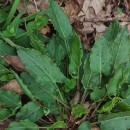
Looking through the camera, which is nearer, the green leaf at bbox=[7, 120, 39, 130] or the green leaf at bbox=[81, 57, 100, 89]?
the green leaf at bbox=[7, 120, 39, 130]

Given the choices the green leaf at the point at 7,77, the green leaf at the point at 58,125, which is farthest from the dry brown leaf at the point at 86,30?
the green leaf at the point at 58,125

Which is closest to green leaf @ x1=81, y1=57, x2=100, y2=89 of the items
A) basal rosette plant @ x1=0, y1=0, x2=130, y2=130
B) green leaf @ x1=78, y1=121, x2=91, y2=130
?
basal rosette plant @ x1=0, y1=0, x2=130, y2=130

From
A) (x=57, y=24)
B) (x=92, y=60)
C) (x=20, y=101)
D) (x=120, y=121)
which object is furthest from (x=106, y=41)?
(x=20, y=101)

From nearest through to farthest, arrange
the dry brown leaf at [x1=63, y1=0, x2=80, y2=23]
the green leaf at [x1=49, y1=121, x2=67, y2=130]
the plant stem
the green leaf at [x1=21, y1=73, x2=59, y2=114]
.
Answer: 1. the green leaf at [x1=49, y1=121, x2=67, y2=130]
2. the green leaf at [x1=21, y1=73, x2=59, y2=114]
3. the plant stem
4. the dry brown leaf at [x1=63, y1=0, x2=80, y2=23]

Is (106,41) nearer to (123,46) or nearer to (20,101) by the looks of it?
(123,46)

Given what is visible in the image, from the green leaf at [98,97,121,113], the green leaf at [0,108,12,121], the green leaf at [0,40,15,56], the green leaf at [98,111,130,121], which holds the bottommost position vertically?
the green leaf at [98,111,130,121]

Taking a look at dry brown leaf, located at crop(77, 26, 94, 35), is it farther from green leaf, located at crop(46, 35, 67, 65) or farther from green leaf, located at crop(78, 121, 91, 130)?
green leaf, located at crop(78, 121, 91, 130)
